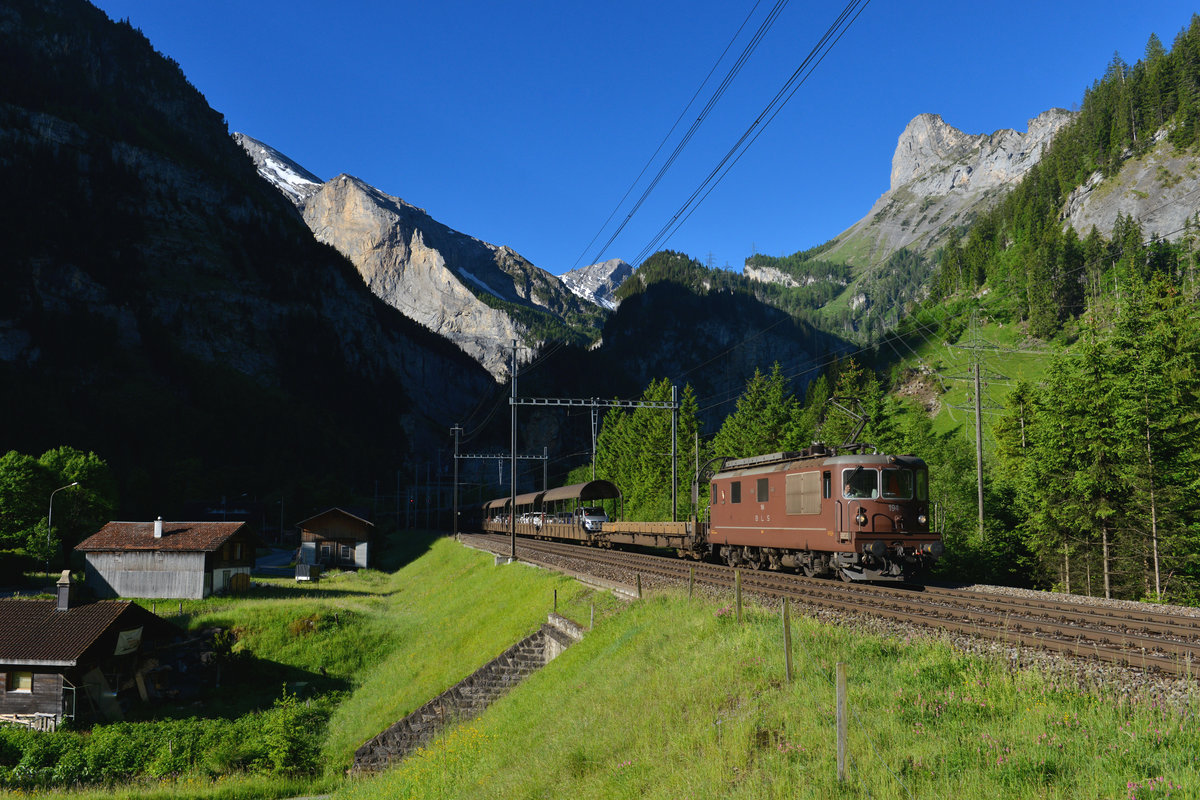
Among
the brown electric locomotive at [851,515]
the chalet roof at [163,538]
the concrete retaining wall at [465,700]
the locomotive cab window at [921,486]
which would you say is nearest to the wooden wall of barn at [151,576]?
the chalet roof at [163,538]

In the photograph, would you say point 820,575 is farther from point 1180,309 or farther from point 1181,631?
point 1180,309

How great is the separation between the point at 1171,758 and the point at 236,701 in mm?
35826

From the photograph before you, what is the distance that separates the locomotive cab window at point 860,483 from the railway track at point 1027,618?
105 inches

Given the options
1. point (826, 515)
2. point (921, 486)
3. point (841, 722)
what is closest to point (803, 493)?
point (826, 515)

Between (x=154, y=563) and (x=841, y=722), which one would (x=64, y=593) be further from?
(x=841, y=722)

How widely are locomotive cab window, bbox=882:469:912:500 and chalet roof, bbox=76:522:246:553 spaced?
4264cm

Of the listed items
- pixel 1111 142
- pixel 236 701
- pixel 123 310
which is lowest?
pixel 236 701

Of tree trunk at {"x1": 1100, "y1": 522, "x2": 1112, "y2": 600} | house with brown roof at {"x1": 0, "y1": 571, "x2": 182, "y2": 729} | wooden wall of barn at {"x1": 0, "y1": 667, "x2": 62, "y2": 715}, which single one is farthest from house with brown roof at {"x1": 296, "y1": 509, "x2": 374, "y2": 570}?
tree trunk at {"x1": 1100, "y1": 522, "x2": 1112, "y2": 600}

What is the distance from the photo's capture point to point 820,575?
2562 centimetres

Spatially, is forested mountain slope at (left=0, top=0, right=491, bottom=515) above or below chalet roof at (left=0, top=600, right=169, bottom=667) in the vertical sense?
above

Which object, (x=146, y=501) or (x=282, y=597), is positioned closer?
(x=282, y=597)

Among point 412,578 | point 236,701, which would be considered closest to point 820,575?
point 236,701

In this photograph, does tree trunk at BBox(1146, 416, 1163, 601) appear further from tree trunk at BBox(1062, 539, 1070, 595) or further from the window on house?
the window on house

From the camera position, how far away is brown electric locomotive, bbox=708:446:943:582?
21750 mm
